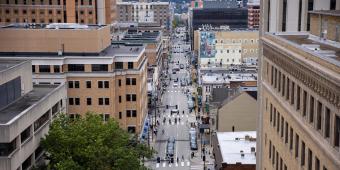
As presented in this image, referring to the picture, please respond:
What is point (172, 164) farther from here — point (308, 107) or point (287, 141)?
point (308, 107)

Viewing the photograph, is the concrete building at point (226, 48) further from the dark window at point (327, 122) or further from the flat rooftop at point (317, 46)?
the dark window at point (327, 122)

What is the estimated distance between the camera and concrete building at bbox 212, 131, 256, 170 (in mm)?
68562

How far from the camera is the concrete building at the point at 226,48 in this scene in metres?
168

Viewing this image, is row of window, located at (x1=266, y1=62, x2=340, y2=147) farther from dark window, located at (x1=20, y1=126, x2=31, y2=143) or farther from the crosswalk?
the crosswalk

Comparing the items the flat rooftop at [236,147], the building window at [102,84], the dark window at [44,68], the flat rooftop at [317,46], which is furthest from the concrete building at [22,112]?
the flat rooftop at [317,46]

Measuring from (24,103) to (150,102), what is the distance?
79.8 meters

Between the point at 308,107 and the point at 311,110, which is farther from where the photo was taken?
the point at 308,107

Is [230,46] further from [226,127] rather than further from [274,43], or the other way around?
[274,43]

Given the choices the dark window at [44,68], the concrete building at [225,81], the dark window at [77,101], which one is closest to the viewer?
the dark window at [44,68]

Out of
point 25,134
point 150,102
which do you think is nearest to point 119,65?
point 25,134

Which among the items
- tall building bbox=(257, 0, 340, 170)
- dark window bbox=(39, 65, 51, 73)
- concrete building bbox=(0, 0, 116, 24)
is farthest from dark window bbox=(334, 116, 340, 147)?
concrete building bbox=(0, 0, 116, 24)

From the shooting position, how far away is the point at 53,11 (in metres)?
137

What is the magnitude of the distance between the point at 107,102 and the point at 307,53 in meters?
54.5

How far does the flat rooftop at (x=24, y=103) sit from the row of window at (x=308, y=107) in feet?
75.1
